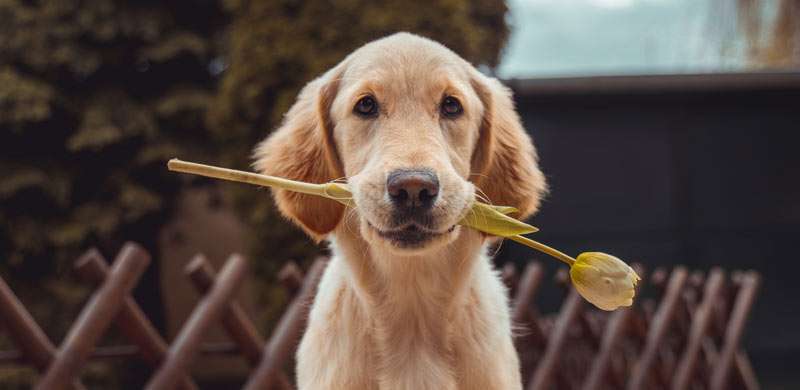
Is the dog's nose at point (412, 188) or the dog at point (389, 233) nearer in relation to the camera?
the dog's nose at point (412, 188)

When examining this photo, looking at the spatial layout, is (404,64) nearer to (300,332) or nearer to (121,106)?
(300,332)

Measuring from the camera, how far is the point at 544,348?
538cm

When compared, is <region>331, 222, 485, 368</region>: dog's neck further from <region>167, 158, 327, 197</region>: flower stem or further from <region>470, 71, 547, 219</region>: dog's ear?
<region>167, 158, 327, 197</region>: flower stem

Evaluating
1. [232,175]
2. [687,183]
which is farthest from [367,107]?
[687,183]

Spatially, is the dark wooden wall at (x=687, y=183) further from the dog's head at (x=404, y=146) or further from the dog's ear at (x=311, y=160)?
the dog's ear at (x=311, y=160)

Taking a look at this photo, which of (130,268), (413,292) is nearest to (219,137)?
(130,268)

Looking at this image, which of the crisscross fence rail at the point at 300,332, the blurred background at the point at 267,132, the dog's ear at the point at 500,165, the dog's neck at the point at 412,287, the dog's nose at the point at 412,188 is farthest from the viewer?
the blurred background at the point at 267,132

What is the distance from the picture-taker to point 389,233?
2367 mm

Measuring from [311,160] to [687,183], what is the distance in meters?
8.36

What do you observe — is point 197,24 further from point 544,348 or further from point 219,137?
point 544,348

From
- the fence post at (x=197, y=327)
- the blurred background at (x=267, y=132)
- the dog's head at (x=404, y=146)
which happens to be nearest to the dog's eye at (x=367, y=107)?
the dog's head at (x=404, y=146)

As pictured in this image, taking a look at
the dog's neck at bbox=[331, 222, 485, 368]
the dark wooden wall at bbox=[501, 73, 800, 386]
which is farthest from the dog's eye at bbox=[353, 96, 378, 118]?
the dark wooden wall at bbox=[501, 73, 800, 386]

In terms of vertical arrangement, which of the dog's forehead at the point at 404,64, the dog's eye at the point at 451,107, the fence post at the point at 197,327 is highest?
the dog's forehead at the point at 404,64

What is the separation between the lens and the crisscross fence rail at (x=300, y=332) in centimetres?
354
